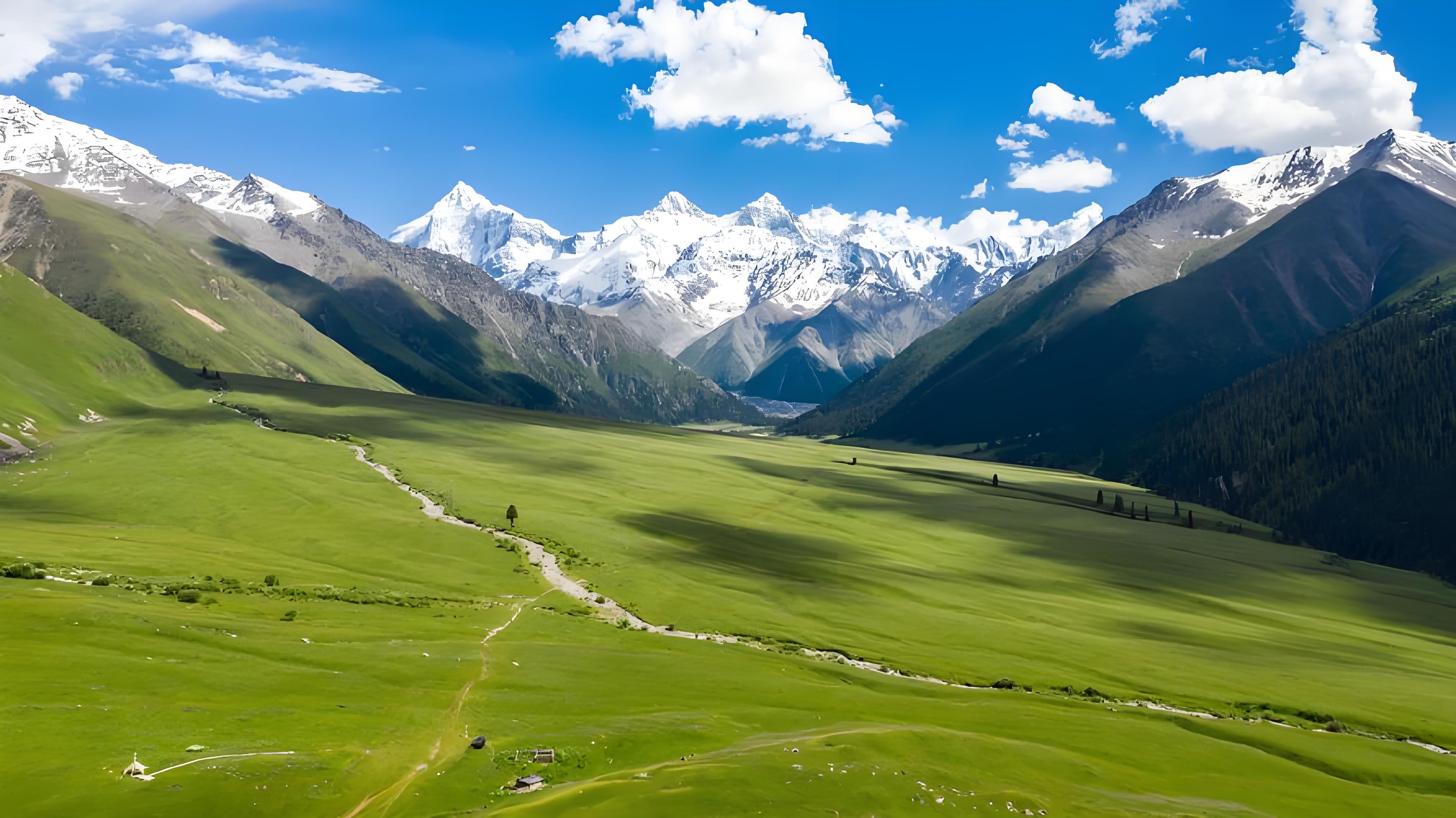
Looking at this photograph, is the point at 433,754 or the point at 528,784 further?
the point at 433,754

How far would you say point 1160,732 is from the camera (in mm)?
64062

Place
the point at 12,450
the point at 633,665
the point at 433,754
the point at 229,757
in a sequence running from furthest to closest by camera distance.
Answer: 1. the point at 12,450
2. the point at 633,665
3. the point at 433,754
4. the point at 229,757

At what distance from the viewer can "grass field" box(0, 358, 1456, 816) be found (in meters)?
40.8

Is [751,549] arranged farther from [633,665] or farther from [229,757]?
[229,757]


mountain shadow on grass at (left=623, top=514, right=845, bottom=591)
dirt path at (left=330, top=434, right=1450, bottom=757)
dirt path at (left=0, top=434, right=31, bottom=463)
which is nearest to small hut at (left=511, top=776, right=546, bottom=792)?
dirt path at (left=330, top=434, right=1450, bottom=757)

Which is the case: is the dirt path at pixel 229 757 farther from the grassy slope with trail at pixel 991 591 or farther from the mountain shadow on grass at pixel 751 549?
the mountain shadow on grass at pixel 751 549

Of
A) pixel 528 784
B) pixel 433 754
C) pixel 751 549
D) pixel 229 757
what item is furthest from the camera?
pixel 751 549

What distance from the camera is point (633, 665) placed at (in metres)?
65.7

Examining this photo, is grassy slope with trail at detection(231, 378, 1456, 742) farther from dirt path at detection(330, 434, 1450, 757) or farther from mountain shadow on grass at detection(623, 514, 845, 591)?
dirt path at detection(330, 434, 1450, 757)

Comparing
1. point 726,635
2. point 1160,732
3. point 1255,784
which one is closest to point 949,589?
point 726,635

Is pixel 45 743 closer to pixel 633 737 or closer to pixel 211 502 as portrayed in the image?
pixel 633 737

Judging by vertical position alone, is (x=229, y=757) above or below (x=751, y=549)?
above

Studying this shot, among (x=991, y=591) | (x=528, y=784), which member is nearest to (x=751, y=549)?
(x=991, y=591)

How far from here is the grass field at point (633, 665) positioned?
40781 mm
